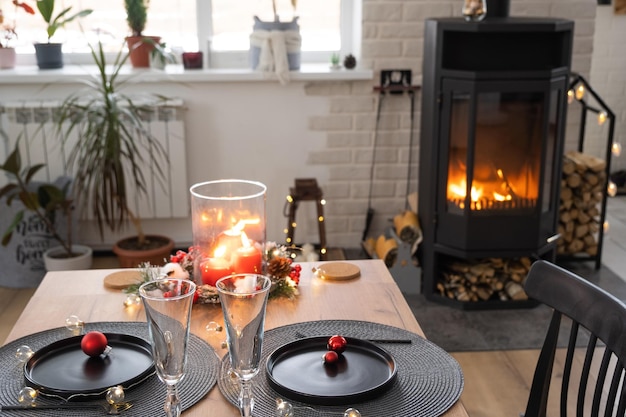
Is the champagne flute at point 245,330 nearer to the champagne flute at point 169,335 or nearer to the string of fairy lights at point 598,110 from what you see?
the champagne flute at point 169,335

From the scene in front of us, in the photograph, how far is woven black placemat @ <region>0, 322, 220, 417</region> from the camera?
133cm

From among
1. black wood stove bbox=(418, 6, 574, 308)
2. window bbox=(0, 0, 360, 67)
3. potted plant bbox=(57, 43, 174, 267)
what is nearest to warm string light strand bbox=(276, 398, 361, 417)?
black wood stove bbox=(418, 6, 574, 308)

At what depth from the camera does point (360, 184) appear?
402 centimetres

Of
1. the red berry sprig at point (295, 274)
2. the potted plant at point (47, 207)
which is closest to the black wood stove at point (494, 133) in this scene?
the red berry sprig at point (295, 274)

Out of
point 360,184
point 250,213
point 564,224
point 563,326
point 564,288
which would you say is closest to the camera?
point 564,288

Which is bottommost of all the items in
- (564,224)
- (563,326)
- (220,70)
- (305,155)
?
(563,326)

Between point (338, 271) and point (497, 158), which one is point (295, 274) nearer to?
point (338, 271)

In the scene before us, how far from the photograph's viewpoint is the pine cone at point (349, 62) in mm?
3852

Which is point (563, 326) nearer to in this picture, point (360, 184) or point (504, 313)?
point (504, 313)

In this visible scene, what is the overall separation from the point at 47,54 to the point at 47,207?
0.80 metres

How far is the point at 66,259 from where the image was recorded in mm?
3592

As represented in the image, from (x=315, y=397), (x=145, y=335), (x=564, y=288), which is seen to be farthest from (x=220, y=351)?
(x=564, y=288)

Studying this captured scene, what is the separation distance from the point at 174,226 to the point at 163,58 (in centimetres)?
84

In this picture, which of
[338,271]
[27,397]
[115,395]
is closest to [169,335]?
[115,395]
